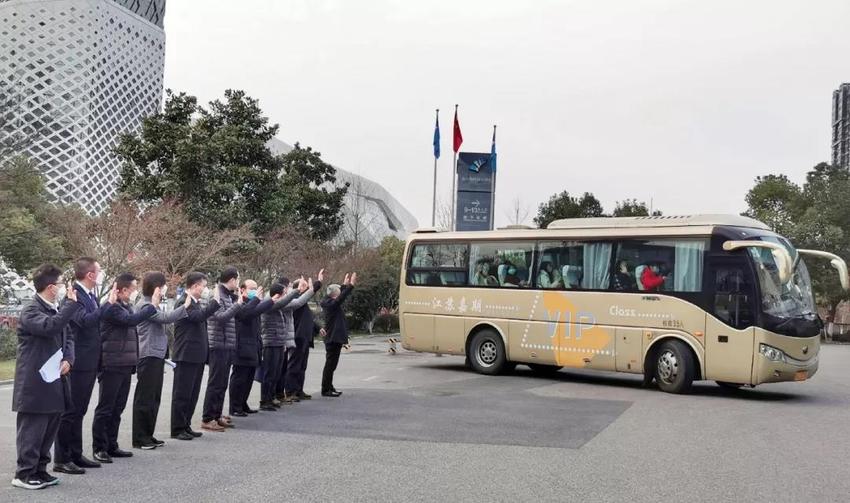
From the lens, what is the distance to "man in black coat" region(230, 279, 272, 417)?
1016cm

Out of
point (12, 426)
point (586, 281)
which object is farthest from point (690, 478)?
point (586, 281)

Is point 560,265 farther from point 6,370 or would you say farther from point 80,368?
point 6,370

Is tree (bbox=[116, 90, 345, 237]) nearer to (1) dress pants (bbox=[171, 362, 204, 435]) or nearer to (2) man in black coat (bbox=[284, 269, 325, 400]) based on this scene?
(2) man in black coat (bbox=[284, 269, 325, 400])

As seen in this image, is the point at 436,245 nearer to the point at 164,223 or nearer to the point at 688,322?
the point at 688,322

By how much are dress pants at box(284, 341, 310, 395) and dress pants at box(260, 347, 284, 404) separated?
2.34 ft

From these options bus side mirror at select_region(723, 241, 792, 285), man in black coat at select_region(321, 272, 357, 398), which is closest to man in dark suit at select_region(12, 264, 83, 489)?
man in black coat at select_region(321, 272, 357, 398)

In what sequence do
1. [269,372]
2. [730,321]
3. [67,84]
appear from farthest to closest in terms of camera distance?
[67,84]
[730,321]
[269,372]

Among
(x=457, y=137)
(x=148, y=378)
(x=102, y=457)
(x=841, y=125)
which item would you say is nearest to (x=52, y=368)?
Result: (x=102, y=457)

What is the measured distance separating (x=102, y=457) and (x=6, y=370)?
11.7 m

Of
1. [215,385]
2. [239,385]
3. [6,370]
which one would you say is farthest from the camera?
[6,370]

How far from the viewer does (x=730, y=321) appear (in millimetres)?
13883

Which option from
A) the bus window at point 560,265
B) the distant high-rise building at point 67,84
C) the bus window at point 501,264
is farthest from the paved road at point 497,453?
the distant high-rise building at point 67,84

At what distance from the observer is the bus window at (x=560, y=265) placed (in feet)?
53.4

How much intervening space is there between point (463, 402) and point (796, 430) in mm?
4539
